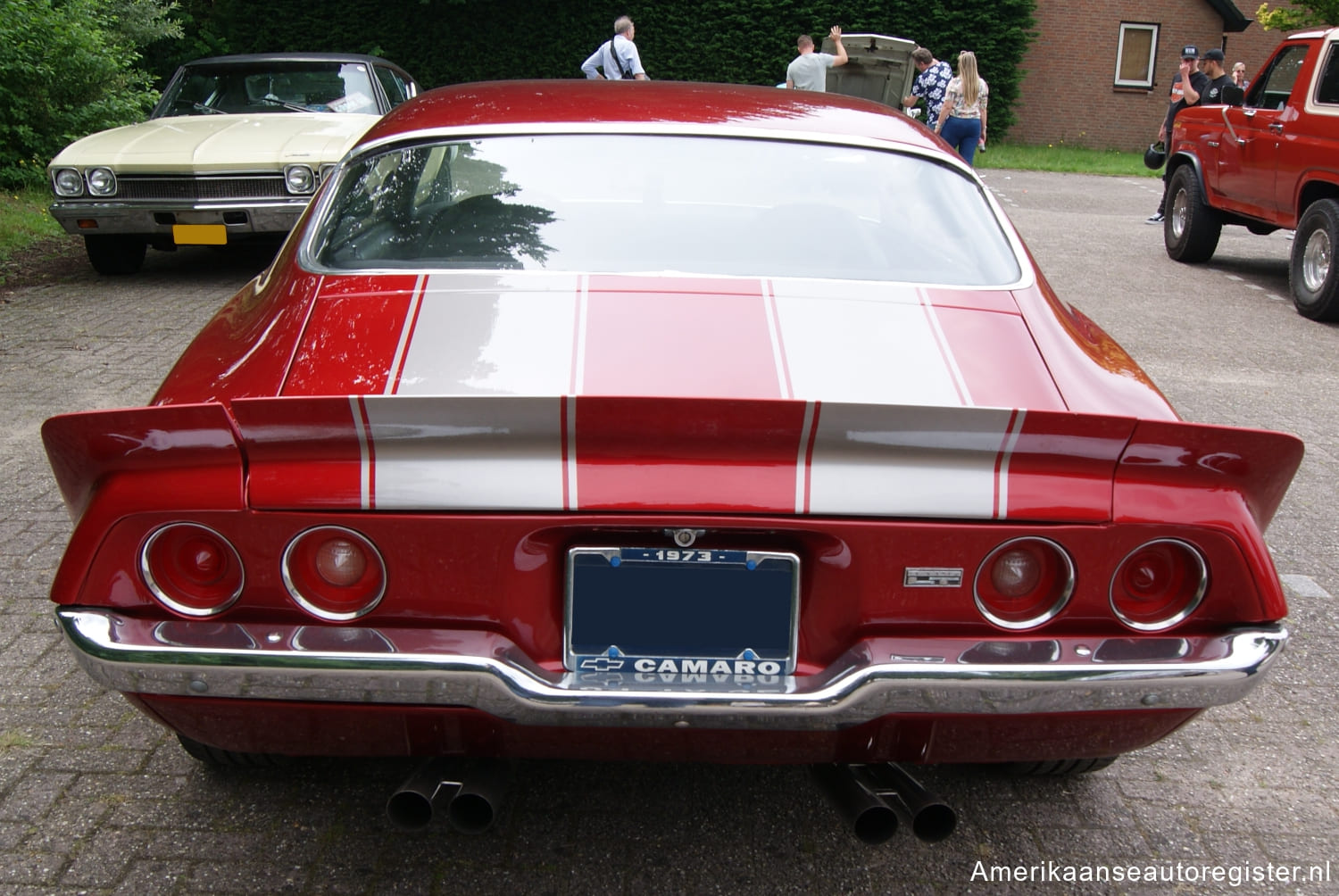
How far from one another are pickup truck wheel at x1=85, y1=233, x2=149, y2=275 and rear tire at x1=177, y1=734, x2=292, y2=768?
263 inches

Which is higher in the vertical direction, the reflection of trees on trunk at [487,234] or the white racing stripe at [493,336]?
the reflection of trees on trunk at [487,234]

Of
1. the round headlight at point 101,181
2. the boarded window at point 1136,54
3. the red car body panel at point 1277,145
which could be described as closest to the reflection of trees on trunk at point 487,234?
the round headlight at point 101,181

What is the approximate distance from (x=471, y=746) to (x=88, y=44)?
12.2 m

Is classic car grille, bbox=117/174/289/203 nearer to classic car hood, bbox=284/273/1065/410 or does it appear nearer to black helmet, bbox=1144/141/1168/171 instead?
classic car hood, bbox=284/273/1065/410

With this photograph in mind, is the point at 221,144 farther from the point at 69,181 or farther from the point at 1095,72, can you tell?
the point at 1095,72

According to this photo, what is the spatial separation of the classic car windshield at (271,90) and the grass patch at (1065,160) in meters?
13.0

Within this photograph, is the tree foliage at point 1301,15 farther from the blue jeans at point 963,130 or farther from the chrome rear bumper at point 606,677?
the chrome rear bumper at point 606,677

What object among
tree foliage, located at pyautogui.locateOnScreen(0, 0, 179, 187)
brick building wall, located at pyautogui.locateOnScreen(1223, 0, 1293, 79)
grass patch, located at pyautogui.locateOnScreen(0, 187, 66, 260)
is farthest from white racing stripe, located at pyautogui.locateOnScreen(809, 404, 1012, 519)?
brick building wall, located at pyautogui.locateOnScreen(1223, 0, 1293, 79)

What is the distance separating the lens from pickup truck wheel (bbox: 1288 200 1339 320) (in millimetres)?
8031

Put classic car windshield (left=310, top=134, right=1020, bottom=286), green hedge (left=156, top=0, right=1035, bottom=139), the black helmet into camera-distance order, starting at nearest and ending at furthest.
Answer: classic car windshield (left=310, top=134, right=1020, bottom=286) < the black helmet < green hedge (left=156, top=0, right=1035, bottom=139)

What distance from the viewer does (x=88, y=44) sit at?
11875 mm

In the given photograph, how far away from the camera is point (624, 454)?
1932mm

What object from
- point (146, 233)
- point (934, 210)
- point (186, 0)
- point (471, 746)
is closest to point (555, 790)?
point (471, 746)

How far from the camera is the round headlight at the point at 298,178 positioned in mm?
7531
